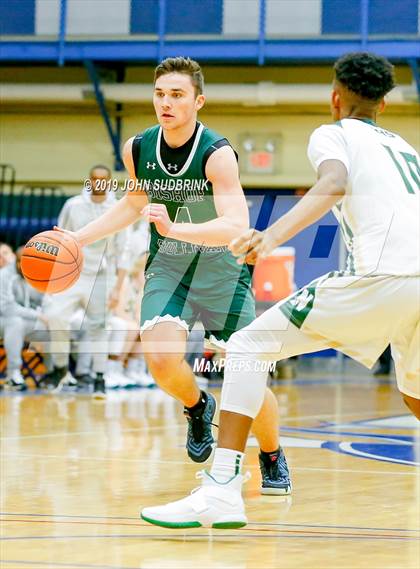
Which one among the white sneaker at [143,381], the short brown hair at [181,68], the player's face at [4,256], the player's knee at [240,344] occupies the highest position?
the short brown hair at [181,68]

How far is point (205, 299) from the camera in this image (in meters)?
5.57

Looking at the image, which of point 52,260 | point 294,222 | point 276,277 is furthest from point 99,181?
point 294,222

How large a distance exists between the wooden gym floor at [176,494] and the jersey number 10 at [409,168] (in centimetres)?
138

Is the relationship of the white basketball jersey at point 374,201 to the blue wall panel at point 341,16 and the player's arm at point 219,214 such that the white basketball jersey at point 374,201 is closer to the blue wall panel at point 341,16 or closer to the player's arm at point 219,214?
the player's arm at point 219,214

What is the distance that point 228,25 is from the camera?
16.0 m

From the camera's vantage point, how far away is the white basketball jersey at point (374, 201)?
4.01 m

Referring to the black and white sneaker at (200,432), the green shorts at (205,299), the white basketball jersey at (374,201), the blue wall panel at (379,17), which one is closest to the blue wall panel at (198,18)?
the blue wall panel at (379,17)

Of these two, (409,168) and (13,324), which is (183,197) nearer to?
(409,168)

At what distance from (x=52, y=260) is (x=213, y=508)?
198 centimetres

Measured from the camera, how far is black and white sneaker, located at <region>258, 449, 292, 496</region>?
5.50 metres

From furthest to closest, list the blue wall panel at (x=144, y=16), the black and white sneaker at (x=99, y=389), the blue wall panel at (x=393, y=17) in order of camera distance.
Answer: the blue wall panel at (x=144, y=16)
the blue wall panel at (x=393, y=17)
the black and white sneaker at (x=99, y=389)

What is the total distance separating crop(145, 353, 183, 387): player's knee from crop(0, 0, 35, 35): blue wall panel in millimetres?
12158

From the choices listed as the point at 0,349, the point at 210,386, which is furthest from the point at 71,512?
the point at 0,349

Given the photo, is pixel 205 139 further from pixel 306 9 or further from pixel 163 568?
pixel 306 9
